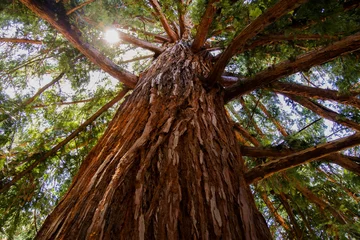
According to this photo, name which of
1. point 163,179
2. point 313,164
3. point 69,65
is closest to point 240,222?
point 163,179

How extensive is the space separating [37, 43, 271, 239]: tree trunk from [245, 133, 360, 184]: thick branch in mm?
150

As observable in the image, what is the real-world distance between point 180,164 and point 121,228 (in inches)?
18.9

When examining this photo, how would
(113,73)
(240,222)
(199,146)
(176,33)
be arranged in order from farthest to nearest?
(176,33)
(113,73)
(199,146)
(240,222)

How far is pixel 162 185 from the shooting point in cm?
123

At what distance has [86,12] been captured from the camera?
11.5 feet

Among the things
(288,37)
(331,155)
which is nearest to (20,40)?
(288,37)

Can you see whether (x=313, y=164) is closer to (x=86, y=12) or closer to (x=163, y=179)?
(x=163, y=179)

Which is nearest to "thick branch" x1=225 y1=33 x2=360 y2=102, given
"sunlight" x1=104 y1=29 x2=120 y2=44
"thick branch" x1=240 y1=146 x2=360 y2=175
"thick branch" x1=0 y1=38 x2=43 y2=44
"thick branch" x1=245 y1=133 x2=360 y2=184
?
"thick branch" x1=240 y1=146 x2=360 y2=175

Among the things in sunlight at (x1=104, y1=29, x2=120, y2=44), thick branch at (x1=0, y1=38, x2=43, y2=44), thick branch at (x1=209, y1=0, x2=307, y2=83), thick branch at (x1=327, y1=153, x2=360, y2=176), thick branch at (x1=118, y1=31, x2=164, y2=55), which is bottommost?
thick branch at (x1=327, y1=153, x2=360, y2=176)

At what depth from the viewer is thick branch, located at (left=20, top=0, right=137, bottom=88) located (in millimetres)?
2434

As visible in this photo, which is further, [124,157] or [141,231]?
[124,157]

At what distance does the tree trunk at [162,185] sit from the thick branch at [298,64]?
529 millimetres

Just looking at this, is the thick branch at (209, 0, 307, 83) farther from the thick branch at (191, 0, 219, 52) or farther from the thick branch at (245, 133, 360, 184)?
the thick branch at (191, 0, 219, 52)

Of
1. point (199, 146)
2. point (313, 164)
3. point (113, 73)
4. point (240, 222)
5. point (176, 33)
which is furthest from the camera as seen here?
point (176, 33)
